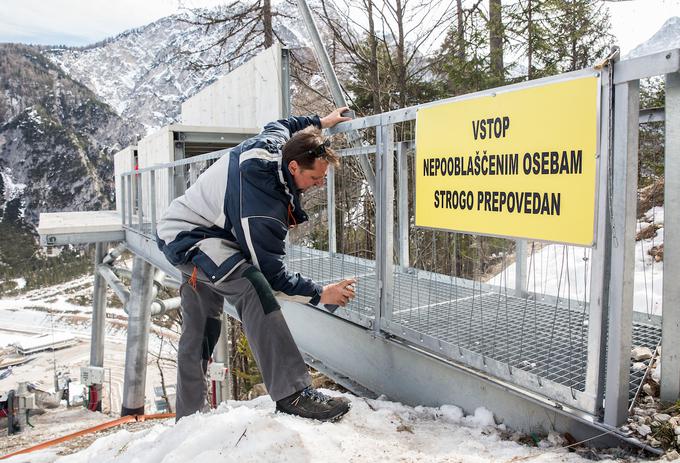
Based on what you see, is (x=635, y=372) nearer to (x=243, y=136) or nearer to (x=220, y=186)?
(x=220, y=186)

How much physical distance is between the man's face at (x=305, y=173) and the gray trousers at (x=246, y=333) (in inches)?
21.0

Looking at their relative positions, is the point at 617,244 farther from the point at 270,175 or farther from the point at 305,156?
the point at 270,175

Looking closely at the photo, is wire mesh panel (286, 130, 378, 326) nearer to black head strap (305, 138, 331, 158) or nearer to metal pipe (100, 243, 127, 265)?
black head strap (305, 138, 331, 158)

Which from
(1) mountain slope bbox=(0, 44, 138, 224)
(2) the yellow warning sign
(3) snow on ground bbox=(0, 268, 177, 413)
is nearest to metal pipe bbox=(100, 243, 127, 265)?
(3) snow on ground bbox=(0, 268, 177, 413)

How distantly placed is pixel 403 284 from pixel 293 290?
1917 mm

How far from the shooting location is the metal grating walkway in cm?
276

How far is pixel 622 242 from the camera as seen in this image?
2043 millimetres

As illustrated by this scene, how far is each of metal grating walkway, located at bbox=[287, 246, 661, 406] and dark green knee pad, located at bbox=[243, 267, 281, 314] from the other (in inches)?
34.7

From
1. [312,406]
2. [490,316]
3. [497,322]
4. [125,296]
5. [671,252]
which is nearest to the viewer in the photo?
[671,252]

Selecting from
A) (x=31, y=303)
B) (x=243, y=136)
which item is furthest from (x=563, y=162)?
(x=31, y=303)

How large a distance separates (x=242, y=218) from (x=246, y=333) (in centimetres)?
61

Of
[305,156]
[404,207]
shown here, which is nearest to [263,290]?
[305,156]

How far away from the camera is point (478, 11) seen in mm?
11547

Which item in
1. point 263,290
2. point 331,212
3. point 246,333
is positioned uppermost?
point 331,212
